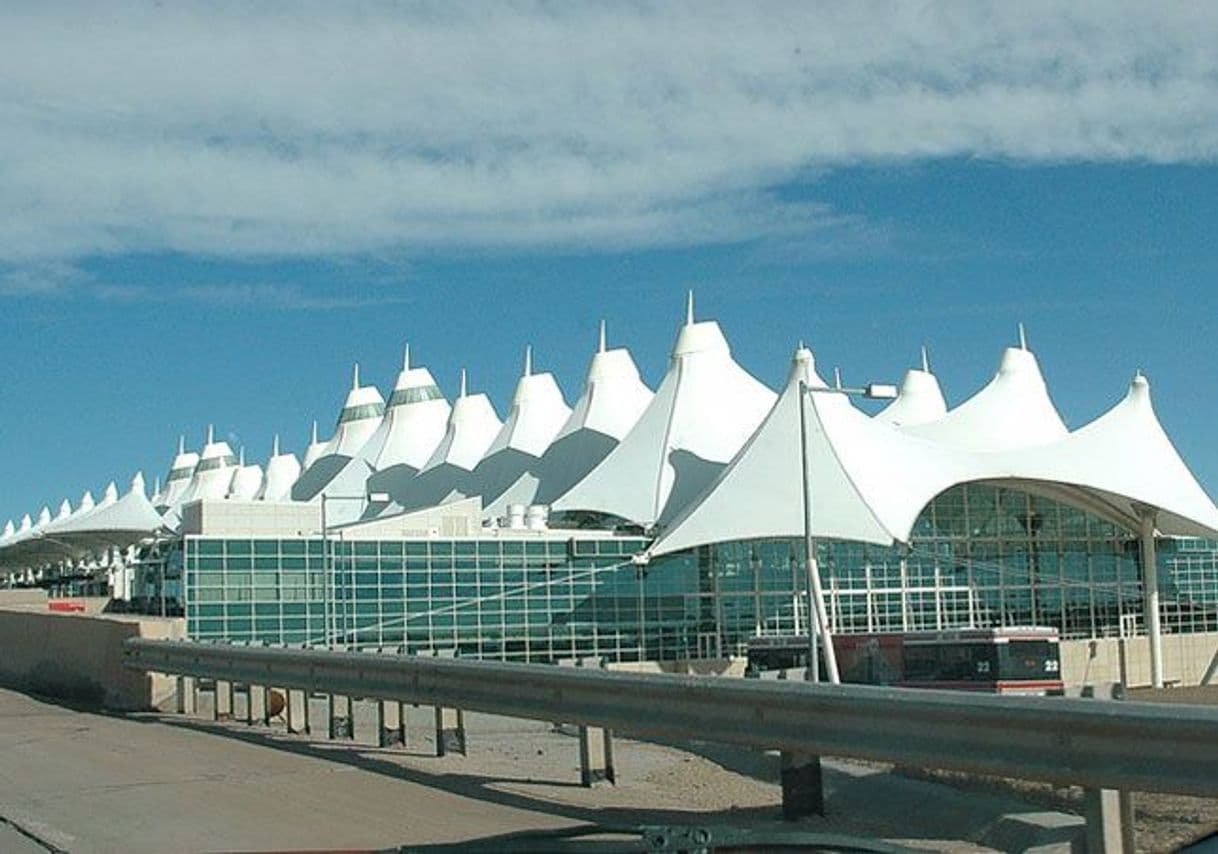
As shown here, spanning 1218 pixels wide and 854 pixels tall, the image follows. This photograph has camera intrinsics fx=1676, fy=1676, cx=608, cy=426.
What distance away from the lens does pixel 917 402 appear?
303 feet

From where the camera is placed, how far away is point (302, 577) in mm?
53094

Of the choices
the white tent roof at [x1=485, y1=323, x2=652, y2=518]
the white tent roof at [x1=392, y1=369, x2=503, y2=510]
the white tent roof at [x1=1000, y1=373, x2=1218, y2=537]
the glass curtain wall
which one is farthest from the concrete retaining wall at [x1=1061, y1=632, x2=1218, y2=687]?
the white tent roof at [x1=392, y1=369, x2=503, y2=510]

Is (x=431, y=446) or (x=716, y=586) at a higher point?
(x=431, y=446)

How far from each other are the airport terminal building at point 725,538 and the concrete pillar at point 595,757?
1216 inches

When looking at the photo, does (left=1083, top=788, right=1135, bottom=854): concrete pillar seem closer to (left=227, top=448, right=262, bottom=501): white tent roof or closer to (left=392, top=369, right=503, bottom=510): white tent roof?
(left=392, top=369, right=503, bottom=510): white tent roof

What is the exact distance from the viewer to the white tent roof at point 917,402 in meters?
91.1

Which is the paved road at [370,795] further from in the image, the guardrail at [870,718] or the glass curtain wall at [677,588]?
the glass curtain wall at [677,588]

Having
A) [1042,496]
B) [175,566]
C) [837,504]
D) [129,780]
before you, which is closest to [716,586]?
[837,504]

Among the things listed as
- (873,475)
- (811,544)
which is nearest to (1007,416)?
(873,475)

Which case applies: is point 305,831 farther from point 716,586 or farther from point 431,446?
point 431,446

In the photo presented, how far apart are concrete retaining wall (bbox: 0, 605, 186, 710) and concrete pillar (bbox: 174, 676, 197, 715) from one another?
37cm

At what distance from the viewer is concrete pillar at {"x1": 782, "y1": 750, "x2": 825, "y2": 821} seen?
33.6 feet

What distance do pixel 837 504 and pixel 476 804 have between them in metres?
44.2

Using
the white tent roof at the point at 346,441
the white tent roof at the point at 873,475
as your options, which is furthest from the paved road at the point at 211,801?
the white tent roof at the point at 346,441
